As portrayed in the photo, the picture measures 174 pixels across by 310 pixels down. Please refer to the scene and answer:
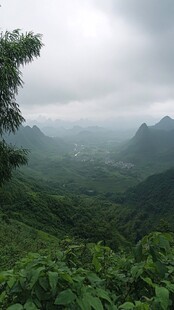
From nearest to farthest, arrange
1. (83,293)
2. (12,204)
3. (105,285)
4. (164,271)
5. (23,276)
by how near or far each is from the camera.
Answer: (83,293) → (23,276) → (164,271) → (105,285) → (12,204)

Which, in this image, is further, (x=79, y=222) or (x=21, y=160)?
(x=79, y=222)

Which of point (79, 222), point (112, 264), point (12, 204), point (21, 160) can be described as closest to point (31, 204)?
point (12, 204)

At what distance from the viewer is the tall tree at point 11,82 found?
7.10 m

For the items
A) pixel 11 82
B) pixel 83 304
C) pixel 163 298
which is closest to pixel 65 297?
pixel 83 304

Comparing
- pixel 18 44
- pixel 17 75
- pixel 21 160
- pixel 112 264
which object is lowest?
pixel 112 264

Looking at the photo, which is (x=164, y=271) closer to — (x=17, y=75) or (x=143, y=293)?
(x=143, y=293)

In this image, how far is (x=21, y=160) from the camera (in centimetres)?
848

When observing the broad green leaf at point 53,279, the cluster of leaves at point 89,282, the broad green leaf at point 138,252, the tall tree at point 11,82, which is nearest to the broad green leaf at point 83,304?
the cluster of leaves at point 89,282

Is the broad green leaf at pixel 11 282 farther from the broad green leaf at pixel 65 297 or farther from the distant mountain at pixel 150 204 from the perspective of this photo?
the distant mountain at pixel 150 204

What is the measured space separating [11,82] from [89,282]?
5871 millimetres

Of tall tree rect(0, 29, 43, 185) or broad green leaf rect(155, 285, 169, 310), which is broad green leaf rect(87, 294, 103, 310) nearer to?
broad green leaf rect(155, 285, 169, 310)

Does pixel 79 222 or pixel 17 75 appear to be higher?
pixel 17 75

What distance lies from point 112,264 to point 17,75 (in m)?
5.34

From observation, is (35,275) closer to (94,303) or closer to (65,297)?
(65,297)
